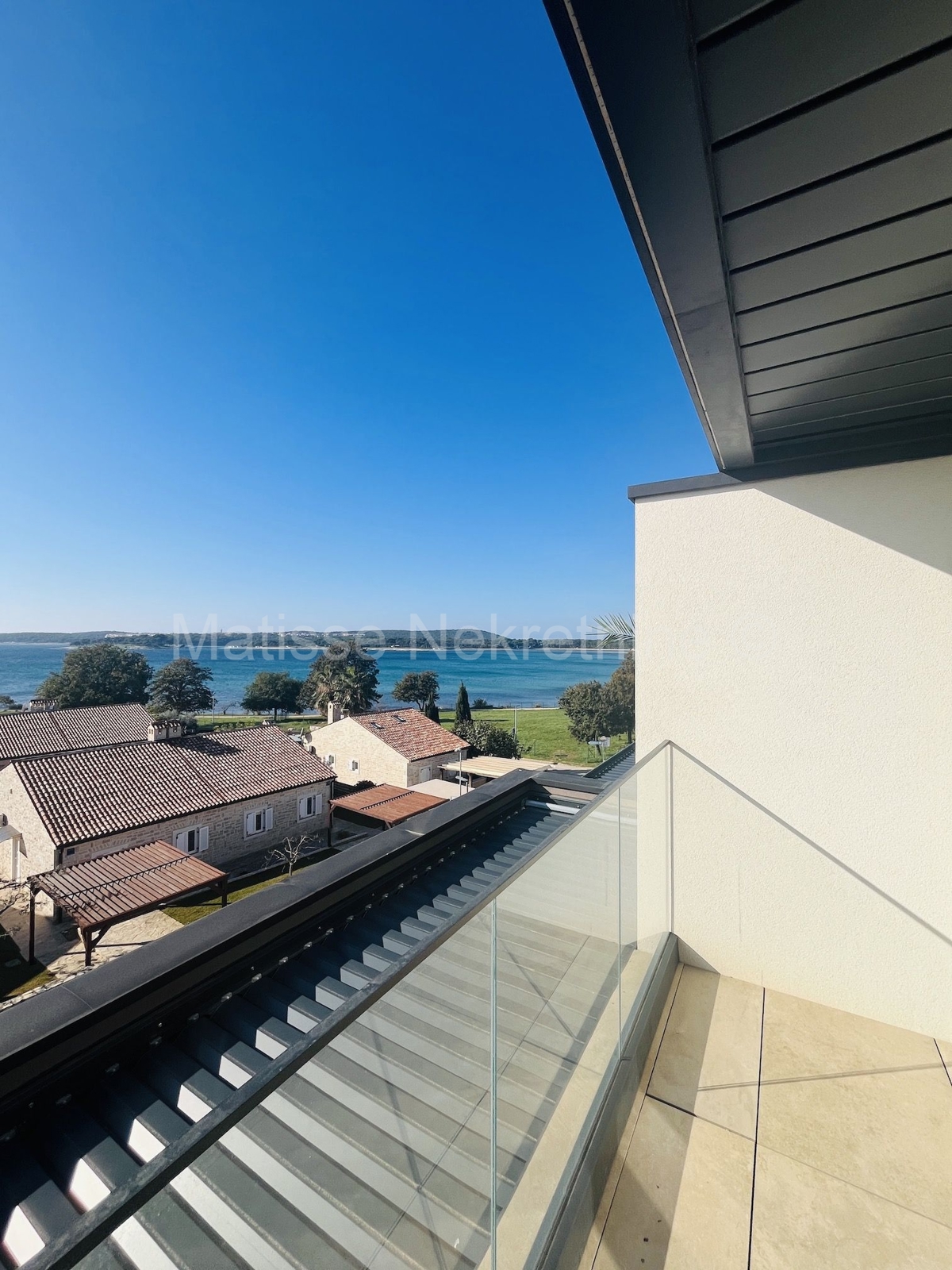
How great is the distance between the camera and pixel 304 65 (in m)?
5.62

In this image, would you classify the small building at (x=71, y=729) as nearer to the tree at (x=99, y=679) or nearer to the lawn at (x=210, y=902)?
the lawn at (x=210, y=902)

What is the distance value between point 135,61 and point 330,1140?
11.2m

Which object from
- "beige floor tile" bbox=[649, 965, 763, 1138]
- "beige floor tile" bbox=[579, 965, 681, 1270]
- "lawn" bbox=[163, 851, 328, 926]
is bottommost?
"lawn" bbox=[163, 851, 328, 926]

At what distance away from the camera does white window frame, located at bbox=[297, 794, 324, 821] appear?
16.2 metres

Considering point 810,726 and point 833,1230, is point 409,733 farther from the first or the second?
point 833,1230

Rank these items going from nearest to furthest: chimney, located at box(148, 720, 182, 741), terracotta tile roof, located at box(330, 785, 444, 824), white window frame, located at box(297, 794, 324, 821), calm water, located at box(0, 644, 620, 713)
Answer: terracotta tile roof, located at box(330, 785, 444, 824) < white window frame, located at box(297, 794, 324, 821) < chimney, located at box(148, 720, 182, 741) < calm water, located at box(0, 644, 620, 713)

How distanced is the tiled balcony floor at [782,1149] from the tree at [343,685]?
28.3 meters

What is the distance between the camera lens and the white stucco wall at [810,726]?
84.3 inches

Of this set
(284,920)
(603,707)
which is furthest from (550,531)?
(284,920)

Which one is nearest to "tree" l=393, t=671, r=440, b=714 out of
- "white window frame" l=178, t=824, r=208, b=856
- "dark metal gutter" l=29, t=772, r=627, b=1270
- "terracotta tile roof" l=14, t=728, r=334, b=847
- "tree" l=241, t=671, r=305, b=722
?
"tree" l=241, t=671, r=305, b=722

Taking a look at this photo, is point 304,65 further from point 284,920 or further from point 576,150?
point 284,920

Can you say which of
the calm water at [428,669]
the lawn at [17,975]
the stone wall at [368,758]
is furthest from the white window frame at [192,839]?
the calm water at [428,669]

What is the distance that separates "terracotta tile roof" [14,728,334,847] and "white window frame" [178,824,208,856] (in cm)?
51

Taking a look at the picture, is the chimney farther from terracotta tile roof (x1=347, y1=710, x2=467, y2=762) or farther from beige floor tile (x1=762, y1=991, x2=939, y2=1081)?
beige floor tile (x1=762, y1=991, x2=939, y2=1081)
